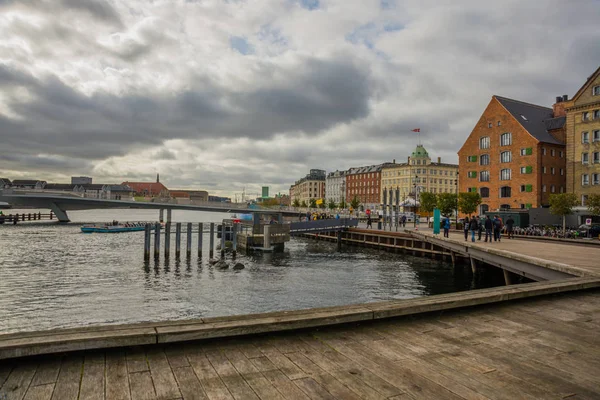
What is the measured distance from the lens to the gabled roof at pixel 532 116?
196ft

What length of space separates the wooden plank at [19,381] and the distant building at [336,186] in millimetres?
153076

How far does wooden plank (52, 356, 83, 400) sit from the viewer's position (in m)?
3.66

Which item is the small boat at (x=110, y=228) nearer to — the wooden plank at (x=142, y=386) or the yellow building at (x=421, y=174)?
the wooden plank at (x=142, y=386)

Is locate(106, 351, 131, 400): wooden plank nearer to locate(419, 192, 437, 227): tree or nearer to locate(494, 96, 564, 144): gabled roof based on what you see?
locate(419, 192, 437, 227): tree

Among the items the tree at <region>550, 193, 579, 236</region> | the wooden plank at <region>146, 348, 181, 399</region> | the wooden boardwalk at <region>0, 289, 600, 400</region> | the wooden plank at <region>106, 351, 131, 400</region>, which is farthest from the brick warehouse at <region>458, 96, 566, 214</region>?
the wooden plank at <region>106, 351, 131, 400</region>

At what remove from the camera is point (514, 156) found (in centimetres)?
6025

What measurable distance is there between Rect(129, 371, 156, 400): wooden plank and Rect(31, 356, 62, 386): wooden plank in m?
0.73

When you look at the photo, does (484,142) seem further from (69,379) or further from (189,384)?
(69,379)

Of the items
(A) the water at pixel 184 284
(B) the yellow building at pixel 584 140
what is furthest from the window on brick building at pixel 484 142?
(A) the water at pixel 184 284

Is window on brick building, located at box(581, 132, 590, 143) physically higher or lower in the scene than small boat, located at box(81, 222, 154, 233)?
higher

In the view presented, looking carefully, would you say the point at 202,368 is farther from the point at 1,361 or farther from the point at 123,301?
the point at 123,301

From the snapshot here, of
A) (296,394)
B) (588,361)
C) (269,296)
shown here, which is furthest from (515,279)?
(296,394)

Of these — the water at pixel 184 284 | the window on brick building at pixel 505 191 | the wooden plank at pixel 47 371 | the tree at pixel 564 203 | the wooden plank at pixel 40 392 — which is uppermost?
the window on brick building at pixel 505 191

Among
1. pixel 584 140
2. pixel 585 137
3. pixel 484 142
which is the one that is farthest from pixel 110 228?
pixel 585 137
